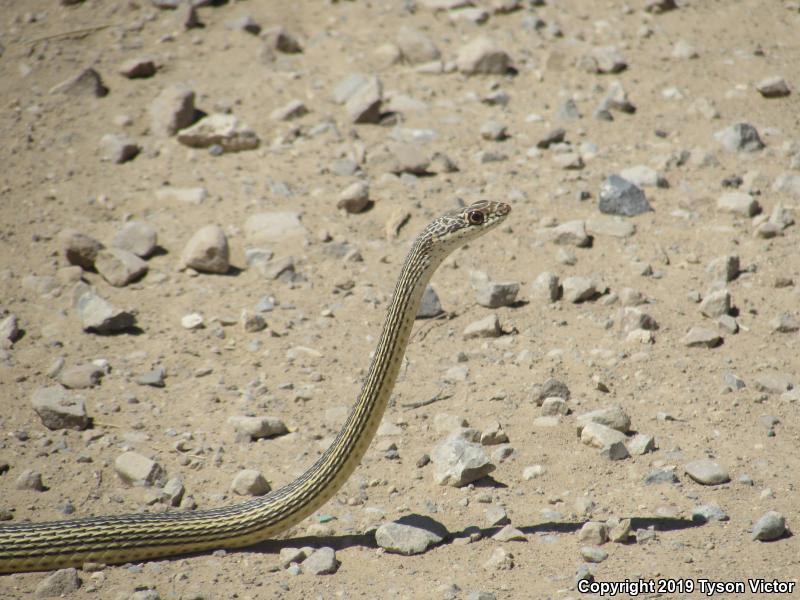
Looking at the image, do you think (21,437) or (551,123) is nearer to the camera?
(21,437)

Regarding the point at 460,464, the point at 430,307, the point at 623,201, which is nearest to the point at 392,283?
the point at 430,307

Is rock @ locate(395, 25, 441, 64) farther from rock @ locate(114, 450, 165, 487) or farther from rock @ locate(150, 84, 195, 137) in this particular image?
rock @ locate(114, 450, 165, 487)

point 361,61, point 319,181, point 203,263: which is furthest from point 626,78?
point 203,263

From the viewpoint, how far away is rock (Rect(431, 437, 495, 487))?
15.3ft


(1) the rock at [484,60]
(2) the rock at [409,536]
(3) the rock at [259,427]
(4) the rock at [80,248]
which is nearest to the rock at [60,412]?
(3) the rock at [259,427]

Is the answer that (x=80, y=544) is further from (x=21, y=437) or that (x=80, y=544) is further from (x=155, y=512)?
(x=21, y=437)

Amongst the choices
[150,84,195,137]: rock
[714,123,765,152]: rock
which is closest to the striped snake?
[714,123,765,152]: rock

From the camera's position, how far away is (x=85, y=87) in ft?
27.9

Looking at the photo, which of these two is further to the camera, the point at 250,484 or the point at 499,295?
the point at 499,295

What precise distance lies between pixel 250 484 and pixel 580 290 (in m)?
2.52

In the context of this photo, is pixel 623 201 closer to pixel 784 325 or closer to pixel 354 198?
pixel 784 325

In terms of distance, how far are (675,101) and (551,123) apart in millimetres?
1083

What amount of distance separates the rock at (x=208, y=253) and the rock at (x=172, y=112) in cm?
176

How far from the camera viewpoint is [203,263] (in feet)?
21.6
